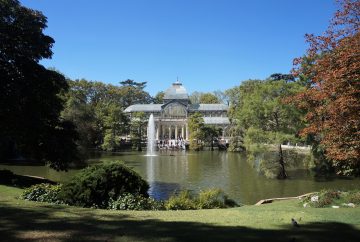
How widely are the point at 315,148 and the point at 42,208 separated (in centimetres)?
2055

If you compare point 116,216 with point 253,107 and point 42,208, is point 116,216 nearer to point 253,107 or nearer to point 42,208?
point 42,208

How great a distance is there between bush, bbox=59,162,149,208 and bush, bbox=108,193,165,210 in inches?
8.5

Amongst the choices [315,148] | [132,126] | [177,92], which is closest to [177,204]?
[315,148]

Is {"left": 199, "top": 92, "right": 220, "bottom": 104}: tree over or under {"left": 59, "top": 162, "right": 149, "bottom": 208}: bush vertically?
over

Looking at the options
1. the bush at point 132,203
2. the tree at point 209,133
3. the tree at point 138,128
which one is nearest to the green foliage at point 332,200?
the bush at point 132,203

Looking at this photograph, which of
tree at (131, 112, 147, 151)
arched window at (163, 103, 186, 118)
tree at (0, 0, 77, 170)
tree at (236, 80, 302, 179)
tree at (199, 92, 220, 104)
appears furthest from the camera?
tree at (199, 92, 220, 104)

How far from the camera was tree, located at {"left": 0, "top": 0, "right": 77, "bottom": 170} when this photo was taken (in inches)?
655

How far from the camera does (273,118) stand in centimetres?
2730

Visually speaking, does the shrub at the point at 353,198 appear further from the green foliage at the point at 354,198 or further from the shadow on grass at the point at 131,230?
the shadow on grass at the point at 131,230

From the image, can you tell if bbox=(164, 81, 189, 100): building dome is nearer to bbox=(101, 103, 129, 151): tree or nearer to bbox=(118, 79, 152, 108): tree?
bbox=(118, 79, 152, 108): tree

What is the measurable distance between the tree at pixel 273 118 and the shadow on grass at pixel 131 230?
17.9 meters

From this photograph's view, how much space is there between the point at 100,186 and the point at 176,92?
75233 millimetres

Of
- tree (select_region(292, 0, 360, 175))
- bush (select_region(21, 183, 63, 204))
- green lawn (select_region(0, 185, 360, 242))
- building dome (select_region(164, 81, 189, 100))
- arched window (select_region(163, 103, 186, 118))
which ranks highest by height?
building dome (select_region(164, 81, 189, 100))

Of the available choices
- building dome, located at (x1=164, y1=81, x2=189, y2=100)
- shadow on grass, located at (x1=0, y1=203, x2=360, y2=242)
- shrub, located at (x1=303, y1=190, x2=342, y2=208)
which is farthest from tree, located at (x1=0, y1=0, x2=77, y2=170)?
building dome, located at (x1=164, y1=81, x2=189, y2=100)
